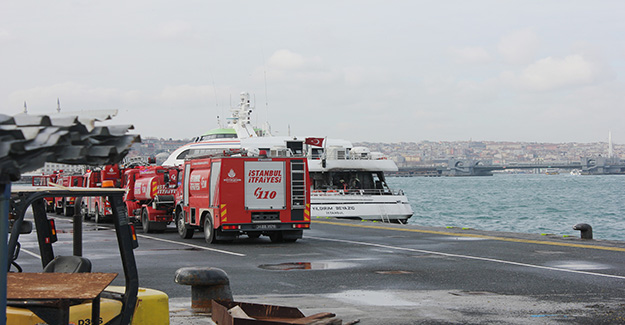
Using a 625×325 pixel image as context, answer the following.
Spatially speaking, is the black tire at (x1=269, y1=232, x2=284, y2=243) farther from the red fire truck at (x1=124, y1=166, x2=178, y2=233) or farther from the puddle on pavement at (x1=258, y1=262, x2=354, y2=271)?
the puddle on pavement at (x1=258, y1=262, x2=354, y2=271)

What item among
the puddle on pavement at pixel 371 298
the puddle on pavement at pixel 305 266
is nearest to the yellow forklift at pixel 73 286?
the puddle on pavement at pixel 371 298

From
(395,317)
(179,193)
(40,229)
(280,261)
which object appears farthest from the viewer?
(179,193)

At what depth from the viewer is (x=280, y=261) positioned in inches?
709

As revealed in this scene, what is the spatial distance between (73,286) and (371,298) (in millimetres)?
7057

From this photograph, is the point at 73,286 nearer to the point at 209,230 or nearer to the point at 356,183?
the point at 209,230

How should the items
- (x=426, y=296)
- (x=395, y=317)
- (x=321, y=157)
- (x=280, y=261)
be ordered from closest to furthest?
(x=395, y=317) → (x=426, y=296) → (x=280, y=261) → (x=321, y=157)

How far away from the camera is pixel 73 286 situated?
19.3 feet

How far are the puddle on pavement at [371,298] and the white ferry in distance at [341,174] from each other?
26311 mm

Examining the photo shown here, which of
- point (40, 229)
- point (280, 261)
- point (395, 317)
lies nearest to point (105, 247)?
point (280, 261)

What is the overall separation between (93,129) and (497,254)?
16.5 meters

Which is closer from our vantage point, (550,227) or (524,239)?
(524,239)

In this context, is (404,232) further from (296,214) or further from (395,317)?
(395,317)

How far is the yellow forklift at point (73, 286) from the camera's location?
5.59 m

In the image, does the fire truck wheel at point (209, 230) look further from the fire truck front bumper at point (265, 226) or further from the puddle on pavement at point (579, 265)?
the puddle on pavement at point (579, 265)
